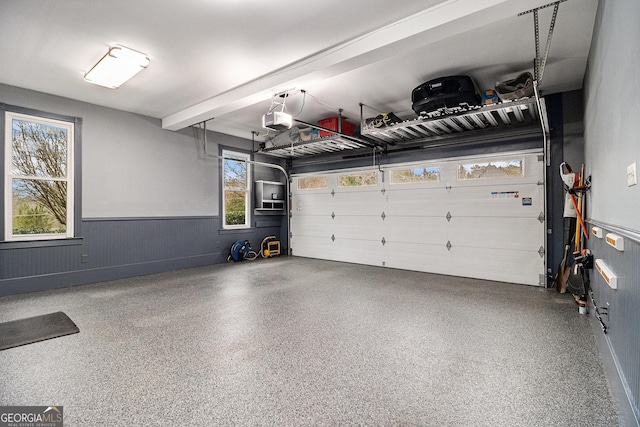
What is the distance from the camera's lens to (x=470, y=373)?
226cm

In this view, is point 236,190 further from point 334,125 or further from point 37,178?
point 37,178

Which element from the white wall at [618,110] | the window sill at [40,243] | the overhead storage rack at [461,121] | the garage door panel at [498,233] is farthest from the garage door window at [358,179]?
the window sill at [40,243]

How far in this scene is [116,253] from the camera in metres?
5.55

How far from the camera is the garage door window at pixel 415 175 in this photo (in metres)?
6.14

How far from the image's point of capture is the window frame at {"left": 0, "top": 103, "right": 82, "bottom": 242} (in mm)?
4434

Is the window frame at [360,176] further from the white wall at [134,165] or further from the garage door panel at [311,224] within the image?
the white wall at [134,165]

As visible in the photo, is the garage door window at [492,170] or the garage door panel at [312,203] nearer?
the garage door window at [492,170]

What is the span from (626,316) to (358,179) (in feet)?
19.2

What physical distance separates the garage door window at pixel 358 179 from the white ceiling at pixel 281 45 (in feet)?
7.40

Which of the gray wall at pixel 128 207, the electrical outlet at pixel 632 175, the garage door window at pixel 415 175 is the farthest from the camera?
the garage door window at pixel 415 175

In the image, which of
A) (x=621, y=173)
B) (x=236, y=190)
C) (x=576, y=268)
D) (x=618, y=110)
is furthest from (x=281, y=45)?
(x=236, y=190)

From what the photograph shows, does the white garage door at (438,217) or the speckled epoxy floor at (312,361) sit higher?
the white garage door at (438,217)

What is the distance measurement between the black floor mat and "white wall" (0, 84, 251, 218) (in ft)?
7.48

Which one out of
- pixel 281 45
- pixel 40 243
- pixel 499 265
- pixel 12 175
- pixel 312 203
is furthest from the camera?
pixel 312 203
